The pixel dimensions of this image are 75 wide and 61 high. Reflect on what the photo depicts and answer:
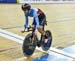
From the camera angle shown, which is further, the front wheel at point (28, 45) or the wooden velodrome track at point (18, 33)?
the wooden velodrome track at point (18, 33)

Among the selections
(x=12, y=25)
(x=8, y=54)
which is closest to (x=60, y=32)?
(x=12, y=25)

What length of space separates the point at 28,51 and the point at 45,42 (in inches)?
14.4

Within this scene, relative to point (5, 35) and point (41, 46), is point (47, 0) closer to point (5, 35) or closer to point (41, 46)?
point (5, 35)

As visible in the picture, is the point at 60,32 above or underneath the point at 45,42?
underneath

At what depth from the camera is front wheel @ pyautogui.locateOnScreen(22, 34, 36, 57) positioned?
3.05 m

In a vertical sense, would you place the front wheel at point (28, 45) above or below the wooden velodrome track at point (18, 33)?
above

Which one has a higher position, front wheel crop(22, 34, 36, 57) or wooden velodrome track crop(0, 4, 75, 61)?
front wheel crop(22, 34, 36, 57)

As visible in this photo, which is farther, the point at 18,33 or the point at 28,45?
the point at 18,33

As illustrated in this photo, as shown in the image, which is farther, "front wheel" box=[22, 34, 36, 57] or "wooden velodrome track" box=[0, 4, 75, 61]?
"wooden velodrome track" box=[0, 4, 75, 61]

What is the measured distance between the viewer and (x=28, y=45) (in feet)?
10.1

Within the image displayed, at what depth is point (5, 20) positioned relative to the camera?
579cm

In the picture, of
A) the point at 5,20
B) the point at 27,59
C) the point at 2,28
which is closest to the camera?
the point at 27,59

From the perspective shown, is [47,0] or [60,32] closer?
[60,32]

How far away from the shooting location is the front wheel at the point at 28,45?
3.05 m
